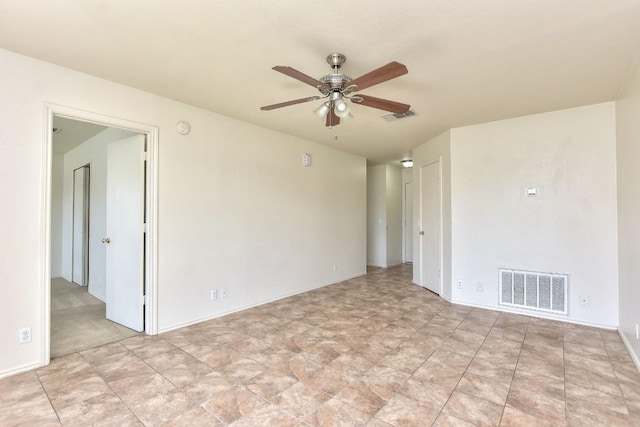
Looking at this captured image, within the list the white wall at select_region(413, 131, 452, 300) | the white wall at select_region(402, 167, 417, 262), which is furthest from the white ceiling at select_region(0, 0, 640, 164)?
the white wall at select_region(402, 167, 417, 262)

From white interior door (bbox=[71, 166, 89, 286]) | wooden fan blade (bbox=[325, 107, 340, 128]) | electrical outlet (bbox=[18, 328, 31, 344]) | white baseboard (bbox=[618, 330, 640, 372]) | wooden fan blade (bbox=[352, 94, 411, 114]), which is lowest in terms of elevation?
white baseboard (bbox=[618, 330, 640, 372])

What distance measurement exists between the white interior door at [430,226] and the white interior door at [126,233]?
3973 millimetres

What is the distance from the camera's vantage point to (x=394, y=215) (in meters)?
7.67

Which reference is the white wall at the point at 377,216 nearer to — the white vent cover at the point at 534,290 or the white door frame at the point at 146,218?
the white vent cover at the point at 534,290

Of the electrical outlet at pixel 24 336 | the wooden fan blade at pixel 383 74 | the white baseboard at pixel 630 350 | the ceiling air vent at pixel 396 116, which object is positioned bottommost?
the white baseboard at pixel 630 350

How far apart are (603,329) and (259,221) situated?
13.6ft

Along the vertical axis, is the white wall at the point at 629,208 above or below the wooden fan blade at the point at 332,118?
below

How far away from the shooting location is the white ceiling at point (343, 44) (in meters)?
1.88

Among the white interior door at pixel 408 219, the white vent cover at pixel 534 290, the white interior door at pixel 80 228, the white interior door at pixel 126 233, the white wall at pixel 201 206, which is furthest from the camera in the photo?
the white interior door at pixel 408 219

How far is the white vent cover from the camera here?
374 cm

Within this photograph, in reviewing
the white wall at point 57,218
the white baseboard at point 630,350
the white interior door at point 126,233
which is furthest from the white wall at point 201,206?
the white wall at point 57,218

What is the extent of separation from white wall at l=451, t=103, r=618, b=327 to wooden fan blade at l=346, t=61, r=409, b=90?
107 inches

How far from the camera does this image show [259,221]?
4.33 m

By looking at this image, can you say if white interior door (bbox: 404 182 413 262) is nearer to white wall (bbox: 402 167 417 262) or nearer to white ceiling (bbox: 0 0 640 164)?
white wall (bbox: 402 167 417 262)
